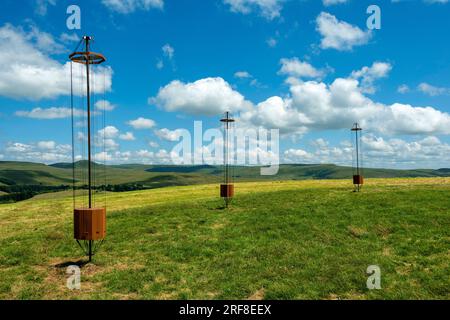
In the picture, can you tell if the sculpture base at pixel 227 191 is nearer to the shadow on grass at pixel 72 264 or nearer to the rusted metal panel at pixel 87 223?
the shadow on grass at pixel 72 264

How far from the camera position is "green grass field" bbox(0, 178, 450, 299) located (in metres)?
13.7

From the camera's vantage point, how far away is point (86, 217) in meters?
16.1

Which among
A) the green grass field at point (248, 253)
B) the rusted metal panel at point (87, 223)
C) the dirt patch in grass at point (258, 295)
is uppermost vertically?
the rusted metal panel at point (87, 223)

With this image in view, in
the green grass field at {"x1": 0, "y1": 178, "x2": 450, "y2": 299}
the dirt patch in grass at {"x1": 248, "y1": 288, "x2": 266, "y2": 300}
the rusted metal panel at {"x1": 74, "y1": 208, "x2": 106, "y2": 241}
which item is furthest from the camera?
the rusted metal panel at {"x1": 74, "y1": 208, "x2": 106, "y2": 241}

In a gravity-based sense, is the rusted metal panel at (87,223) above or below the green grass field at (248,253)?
above

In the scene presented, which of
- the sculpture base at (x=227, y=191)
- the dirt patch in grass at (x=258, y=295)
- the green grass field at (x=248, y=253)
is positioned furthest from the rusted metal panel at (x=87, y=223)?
the sculpture base at (x=227, y=191)

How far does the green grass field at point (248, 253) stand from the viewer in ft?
45.0

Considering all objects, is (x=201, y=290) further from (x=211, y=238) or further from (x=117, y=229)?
(x=117, y=229)

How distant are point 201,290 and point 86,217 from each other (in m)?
6.79

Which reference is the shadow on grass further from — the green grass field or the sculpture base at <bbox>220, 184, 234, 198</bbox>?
the sculpture base at <bbox>220, 184, 234, 198</bbox>

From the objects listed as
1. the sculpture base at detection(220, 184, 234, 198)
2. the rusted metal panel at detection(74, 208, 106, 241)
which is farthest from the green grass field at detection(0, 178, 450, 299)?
the rusted metal panel at detection(74, 208, 106, 241)

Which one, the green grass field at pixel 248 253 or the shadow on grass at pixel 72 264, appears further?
the shadow on grass at pixel 72 264

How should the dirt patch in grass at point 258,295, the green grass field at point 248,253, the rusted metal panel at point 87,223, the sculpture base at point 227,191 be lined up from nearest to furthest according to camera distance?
the dirt patch in grass at point 258,295 → the green grass field at point 248,253 → the rusted metal panel at point 87,223 → the sculpture base at point 227,191
